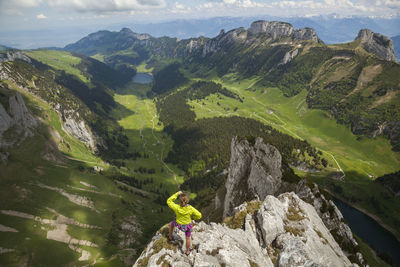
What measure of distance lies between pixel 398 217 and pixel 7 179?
206 m

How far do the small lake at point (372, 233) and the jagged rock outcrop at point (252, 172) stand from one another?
88.2m

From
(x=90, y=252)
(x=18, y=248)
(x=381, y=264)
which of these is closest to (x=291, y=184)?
(x=381, y=264)

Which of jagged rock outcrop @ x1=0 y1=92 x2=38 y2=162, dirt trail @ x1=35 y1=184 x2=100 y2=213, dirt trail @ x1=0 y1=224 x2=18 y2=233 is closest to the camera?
dirt trail @ x1=0 y1=224 x2=18 y2=233

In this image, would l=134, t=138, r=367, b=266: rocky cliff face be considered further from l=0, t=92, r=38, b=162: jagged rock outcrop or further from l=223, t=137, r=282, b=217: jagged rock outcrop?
l=0, t=92, r=38, b=162: jagged rock outcrop

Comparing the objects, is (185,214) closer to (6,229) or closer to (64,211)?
(6,229)

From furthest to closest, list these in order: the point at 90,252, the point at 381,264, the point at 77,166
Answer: the point at 77,166, the point at 90,252, the point at 381,264

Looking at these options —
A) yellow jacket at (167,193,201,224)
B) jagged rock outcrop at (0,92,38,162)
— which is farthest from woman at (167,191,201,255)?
jagged rock outcrop at (0,92,38,162)

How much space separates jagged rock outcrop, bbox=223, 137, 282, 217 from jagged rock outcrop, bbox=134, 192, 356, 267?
1970 centimetres

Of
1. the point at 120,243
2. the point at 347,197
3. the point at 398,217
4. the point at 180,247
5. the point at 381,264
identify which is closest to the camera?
the point at 180,247

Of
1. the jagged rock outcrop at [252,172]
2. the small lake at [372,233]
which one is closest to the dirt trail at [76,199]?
the jagged rock outcrop at [252,172]

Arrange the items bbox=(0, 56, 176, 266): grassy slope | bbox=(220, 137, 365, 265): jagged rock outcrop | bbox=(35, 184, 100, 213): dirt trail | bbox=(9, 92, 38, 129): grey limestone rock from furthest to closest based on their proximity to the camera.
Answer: bbox=(9, 92, 38, 129): grey limestone rock → bbox=(35, 184, 100, 213): dirt trail → bbox=(0, 56, 176, 266): grassy slope → bbox=(220, 137, 365, 265): jagged rock outcrop

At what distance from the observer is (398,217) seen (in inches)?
4621

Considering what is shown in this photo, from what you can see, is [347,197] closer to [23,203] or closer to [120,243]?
[120,243]

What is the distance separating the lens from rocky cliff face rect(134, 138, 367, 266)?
21.8 m
